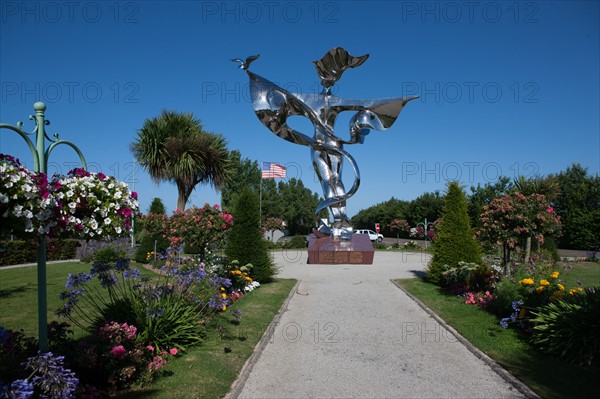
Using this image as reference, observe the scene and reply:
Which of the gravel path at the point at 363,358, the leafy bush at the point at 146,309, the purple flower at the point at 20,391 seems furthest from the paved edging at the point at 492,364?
the purple flower at the point at 20,391

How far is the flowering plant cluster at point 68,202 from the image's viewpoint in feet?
10.5

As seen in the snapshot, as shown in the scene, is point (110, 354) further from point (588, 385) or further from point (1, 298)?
point (1, 298)

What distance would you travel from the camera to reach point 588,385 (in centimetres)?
496

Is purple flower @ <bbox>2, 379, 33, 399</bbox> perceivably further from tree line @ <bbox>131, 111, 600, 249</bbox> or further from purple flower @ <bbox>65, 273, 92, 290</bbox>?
tree line @ <bbox>131, 111, 600, 249</bbox>

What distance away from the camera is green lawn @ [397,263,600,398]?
4.93 meters

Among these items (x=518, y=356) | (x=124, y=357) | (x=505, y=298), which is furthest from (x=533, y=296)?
(x=124, y=357)

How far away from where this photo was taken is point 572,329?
235 inches

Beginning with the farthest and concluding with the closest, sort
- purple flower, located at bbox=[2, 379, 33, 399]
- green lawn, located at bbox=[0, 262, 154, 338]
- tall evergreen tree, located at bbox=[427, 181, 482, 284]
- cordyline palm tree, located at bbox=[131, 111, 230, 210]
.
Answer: cordyline palm tree, located at bbox=[131, 111, 230, 210]
tall evergreen tree, located at bbox=[427, 181, 482, 284]
green lawn, located at bbox=[0, 262, 154, 338]
purple flower, located at bbox=[2, 379, 33, 399]

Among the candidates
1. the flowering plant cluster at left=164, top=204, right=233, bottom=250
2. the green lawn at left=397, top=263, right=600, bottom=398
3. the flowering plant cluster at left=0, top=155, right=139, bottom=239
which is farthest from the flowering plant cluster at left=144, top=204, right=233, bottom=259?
the flowering plant cluster at left=0, top=155, right=139, bottom=239

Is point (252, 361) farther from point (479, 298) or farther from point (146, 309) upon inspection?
point (479, 298)

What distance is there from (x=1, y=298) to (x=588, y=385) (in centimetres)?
1257

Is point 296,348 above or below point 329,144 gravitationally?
below

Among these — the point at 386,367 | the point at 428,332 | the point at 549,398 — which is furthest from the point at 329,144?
the point at 549,398

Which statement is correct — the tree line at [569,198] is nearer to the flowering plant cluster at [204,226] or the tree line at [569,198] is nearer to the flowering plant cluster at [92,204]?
the flowering plant cluster at [204,226]
